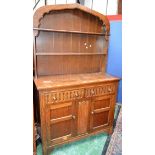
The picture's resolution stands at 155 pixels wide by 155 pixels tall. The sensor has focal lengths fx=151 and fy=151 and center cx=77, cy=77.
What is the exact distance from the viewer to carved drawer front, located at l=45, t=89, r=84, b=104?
1533 mm

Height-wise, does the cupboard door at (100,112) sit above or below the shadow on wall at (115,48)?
below

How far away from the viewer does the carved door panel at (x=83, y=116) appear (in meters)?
1.75

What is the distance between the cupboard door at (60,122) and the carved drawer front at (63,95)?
6 cm

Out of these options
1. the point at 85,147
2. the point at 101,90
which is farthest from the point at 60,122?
the point at 101,90

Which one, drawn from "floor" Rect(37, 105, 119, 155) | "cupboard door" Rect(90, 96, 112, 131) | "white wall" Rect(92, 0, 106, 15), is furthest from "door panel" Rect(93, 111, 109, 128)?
"white wall" Rect(92, 0, 106, 15)

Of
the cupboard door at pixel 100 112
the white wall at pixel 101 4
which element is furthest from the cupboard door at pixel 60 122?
the white wall at pixel 101 4

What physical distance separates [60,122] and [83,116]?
290 millimetres

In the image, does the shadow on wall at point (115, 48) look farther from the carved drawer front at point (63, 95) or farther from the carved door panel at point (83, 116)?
the carved drawer front at point (63, 95)

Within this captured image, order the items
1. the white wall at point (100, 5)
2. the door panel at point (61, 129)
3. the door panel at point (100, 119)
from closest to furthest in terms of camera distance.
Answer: the door panel at point (61, 129) → the door panel at point (100, 119) → the white wall at point (100, 5)

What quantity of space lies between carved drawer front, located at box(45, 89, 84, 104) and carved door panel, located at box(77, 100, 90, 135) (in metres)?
0.10

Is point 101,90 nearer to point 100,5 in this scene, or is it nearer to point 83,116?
point 83,116
